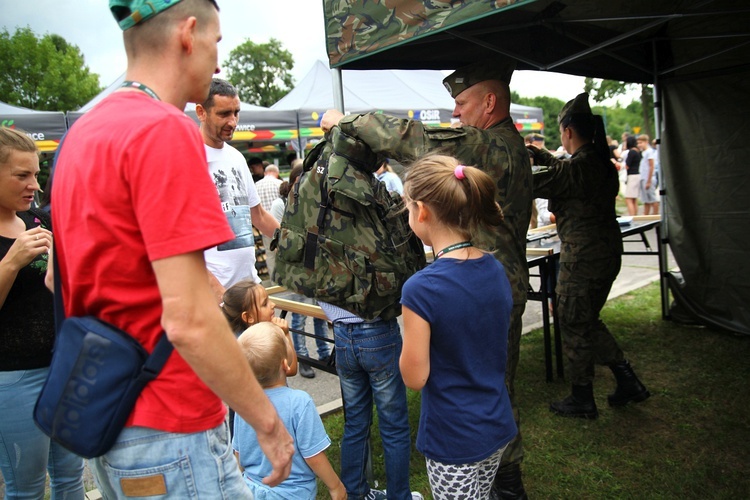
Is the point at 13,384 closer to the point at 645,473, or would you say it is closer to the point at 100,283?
the point at 100,283

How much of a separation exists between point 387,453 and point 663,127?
4170 millimetres

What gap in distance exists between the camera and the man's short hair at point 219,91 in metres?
2.85

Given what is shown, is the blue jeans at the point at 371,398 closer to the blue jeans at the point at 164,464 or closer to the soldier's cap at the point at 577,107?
the blue jeans at the point at 164,464

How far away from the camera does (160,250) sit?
3.48 ft

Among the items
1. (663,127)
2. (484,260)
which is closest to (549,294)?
(663,127)

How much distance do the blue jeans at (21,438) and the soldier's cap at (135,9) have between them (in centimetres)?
141

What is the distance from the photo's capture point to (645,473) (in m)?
2.98

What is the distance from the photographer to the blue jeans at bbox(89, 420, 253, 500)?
1.17 m

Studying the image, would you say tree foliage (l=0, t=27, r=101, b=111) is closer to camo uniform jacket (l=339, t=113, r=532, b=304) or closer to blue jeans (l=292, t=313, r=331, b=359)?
blue jeans (l=292, t=313, r=331, b=359)

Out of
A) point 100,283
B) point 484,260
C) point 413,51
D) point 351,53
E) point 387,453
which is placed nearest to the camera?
point 100,283

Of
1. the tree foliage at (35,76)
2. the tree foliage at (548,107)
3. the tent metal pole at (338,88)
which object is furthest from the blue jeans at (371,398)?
the tree foliage at (548,107)

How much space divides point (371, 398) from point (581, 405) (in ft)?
5.84

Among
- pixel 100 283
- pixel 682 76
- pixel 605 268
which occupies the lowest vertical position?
pixel 605 268

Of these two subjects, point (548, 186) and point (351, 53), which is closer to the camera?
point (351, 53)
